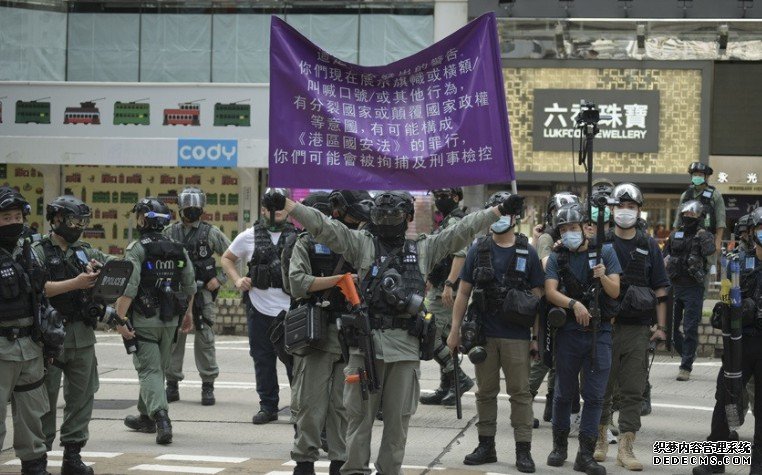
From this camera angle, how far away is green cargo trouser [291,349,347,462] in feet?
A: 27.2

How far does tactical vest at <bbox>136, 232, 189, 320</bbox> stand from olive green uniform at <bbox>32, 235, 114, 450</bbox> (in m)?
1.17

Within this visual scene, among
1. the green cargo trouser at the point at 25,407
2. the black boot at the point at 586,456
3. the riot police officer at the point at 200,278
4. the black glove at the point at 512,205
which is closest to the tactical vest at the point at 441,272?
the riot police officer at the point at 200,278

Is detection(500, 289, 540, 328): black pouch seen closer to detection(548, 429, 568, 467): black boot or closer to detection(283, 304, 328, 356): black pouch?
detection(548, 429, 568, 467): black boot

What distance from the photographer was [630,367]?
9297 millimetres

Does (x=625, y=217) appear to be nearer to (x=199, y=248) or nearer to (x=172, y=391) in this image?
(x=199, y=248)

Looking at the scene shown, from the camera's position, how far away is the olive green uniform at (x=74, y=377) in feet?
28.5

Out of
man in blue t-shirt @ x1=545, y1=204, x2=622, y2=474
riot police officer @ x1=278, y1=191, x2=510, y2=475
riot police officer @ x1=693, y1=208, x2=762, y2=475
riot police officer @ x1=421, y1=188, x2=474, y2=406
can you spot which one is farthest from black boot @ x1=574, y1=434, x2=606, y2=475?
riot police officer @ x1=421, y1=188, x2=474, y2=406

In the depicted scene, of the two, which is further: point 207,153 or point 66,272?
point 207,153

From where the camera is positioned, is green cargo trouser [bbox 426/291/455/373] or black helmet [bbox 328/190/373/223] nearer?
black helmet [bbox 328/190/373/223]

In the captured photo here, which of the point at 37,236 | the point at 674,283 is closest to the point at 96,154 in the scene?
the point at 674,283

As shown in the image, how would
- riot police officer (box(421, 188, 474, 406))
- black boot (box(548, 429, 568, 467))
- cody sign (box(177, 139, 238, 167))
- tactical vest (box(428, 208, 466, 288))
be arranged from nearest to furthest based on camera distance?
black boot (box(548, 429, 568, 467)) → riot police officer (box(421, 188, 474, 406)) → tactical vest (box(428, 208, 466, 288)) → cody sign (box(177, 139, 238, 167))

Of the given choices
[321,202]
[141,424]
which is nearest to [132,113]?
[141,424]

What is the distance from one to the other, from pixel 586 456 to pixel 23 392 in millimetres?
4032

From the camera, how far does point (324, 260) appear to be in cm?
850
